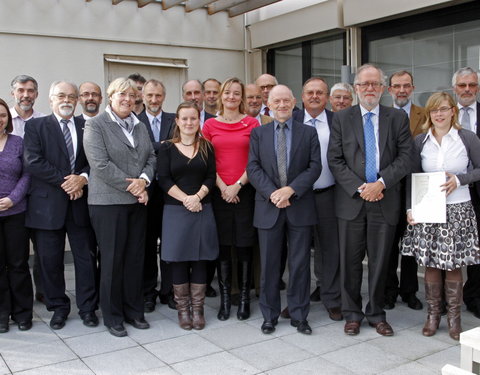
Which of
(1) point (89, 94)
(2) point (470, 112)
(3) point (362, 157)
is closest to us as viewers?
(3) point (362, 157)

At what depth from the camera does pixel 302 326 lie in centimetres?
400

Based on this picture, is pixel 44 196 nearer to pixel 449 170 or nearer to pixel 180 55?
pixel 449 170

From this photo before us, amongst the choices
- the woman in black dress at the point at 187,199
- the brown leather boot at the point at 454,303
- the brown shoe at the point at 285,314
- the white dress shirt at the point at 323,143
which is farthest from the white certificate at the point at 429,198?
the woman in black dress at the point at 187,199

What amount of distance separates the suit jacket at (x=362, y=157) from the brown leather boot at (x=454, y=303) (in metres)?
0.60

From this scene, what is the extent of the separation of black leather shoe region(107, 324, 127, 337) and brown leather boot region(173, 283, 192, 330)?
16.6 inches

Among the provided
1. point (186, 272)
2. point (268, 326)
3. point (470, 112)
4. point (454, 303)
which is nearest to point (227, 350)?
point (268, 326)

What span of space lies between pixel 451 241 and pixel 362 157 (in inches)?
32.4

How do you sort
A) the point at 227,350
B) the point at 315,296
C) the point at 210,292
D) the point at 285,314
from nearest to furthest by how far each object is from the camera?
the point at 227,350 < the point at 285,314 < the point at 315,296 < the point at 210,292

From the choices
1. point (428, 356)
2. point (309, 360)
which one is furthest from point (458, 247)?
point (309, 360)

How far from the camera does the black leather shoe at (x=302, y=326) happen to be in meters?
3.96

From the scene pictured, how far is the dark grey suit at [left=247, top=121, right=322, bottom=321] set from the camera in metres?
3.96

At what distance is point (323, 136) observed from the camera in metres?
4.38

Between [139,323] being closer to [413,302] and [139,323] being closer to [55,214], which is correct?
[55,214]

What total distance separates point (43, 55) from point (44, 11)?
54 cm
